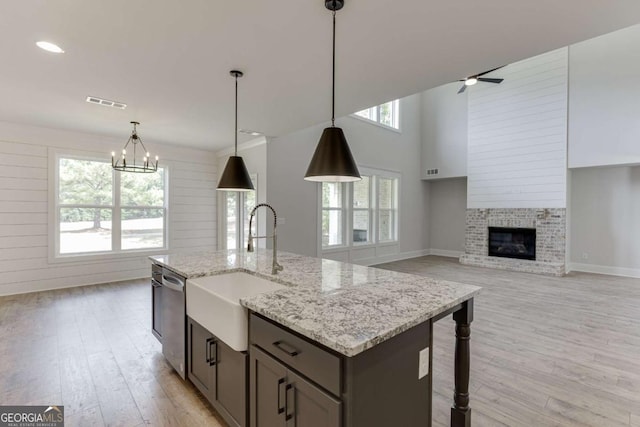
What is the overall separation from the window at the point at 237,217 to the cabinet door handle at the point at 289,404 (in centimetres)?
475

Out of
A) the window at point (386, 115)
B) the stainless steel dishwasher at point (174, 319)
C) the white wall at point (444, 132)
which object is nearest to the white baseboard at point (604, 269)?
the white wall at point (444, 132)

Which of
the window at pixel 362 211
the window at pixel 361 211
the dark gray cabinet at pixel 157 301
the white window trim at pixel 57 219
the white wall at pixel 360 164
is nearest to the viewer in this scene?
the dark gray cabinet at pixel 157 301

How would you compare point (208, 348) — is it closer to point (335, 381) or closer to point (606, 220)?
point (335, 381)

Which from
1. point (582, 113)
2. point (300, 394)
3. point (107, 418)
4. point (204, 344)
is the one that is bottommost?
point (107, 418)

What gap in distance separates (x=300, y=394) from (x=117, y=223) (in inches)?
227

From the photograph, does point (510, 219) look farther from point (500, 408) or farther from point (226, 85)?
point (226, 85)

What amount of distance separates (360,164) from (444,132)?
10.3 ft

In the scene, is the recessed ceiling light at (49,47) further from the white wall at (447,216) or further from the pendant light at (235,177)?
the white wall at (447,216)

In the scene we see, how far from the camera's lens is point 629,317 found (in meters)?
3.87

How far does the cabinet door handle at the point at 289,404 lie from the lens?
4.42 ft

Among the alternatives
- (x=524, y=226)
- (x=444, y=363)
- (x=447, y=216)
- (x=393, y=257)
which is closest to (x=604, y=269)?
(x=524, y=226)

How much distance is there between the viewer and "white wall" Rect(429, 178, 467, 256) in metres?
8.81

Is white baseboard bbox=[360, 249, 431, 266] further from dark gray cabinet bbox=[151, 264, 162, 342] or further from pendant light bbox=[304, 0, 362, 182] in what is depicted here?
pendant light bbox=[304, 0, 362, 182]

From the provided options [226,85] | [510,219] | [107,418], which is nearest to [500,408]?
[107,418]
